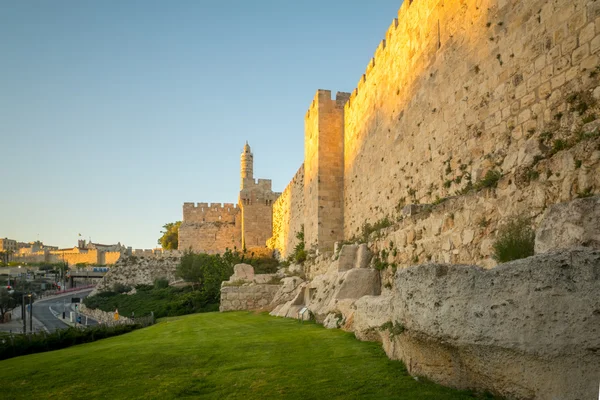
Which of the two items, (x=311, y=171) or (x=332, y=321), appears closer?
(x=332, y=321)

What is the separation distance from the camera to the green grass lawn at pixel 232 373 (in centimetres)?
363

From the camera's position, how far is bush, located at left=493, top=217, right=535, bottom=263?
13.1 ft

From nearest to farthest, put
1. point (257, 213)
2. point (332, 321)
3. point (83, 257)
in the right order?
1. point (332, 321)
2. point (257, 213)
3. point (83, 257)

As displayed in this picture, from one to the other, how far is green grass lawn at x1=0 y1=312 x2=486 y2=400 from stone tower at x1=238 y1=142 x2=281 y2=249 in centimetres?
2699

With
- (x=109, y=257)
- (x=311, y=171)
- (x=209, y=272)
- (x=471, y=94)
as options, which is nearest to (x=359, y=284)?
(x=471, y=94)

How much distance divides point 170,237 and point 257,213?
20928 mm

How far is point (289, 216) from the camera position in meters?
23.8

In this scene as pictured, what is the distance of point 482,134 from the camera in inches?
295

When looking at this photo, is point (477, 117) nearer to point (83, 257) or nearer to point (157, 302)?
point (157, 302)

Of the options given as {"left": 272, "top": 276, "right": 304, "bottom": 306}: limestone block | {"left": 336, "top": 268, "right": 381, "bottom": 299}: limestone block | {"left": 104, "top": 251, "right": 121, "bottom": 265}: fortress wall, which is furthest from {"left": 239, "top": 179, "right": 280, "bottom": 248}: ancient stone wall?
{"left": 104, "top": 251, "right": 121, "bottom": 265}: fortress wall

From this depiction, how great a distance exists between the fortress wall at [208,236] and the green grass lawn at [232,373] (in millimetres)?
30168

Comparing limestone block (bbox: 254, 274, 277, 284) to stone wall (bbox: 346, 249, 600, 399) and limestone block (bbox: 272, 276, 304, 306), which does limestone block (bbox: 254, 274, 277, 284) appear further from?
stone wall (bbox: 346, 249, 600, 399)

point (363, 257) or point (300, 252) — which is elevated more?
point (363, 257)

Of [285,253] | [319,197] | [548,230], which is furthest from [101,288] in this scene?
[548,230]
